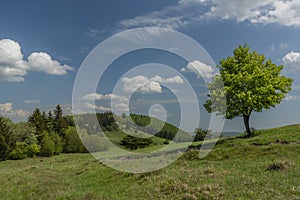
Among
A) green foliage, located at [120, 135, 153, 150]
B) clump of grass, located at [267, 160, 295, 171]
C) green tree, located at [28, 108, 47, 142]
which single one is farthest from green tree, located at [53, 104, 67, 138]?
clump of grass, located at [267, 160, 295, 171]

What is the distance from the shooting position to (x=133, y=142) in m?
75.6

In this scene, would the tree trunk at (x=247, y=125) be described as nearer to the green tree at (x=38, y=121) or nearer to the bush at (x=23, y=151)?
the bush at (x=23, y=151)

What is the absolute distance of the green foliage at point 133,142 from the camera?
237 feet

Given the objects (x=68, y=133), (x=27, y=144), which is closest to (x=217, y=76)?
(x=27, y=144)

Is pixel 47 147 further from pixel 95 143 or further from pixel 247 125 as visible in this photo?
pixel 247 125

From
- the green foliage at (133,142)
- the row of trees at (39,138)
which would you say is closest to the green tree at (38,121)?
the row of trees at (39,138)

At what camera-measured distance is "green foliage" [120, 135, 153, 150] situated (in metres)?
72.4

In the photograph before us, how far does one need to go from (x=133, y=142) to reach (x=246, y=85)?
144 ft

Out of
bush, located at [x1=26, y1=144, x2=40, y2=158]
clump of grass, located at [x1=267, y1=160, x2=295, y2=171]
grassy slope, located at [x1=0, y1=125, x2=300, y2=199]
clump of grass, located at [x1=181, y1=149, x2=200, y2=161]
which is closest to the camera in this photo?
grassy slope, located at [x1=0, y1=125, x2=300, y2=199]

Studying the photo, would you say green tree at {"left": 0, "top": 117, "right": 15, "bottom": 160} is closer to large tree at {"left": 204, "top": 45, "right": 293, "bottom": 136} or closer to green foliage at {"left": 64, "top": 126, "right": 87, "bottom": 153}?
green foliage at {"left": 64, "top": 126, "right": 87, "bottom": 153}

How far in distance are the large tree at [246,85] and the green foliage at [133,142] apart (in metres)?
35.6

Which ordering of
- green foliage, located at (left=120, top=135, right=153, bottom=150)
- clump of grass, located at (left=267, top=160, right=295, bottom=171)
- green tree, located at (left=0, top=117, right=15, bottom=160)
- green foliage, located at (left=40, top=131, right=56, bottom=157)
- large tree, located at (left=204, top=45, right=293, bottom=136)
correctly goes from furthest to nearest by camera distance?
1. green foliage, located at (left=40, top=131, right=56, bottom=157)
2. green tree, located at (left=0, top=117, right=15, bottom=160)
3. green foliage, located at (left=120, top=135, right=153, bottom=150)
4. large tree, located at (left=204, top=45, right=293, bottom=136)
5. clump of grass, located at (left=267, top=160, right=295, bottom=171)

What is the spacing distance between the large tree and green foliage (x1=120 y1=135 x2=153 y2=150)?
117 ft

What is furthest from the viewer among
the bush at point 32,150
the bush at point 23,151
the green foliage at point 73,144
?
the green foliage at point 73,144
